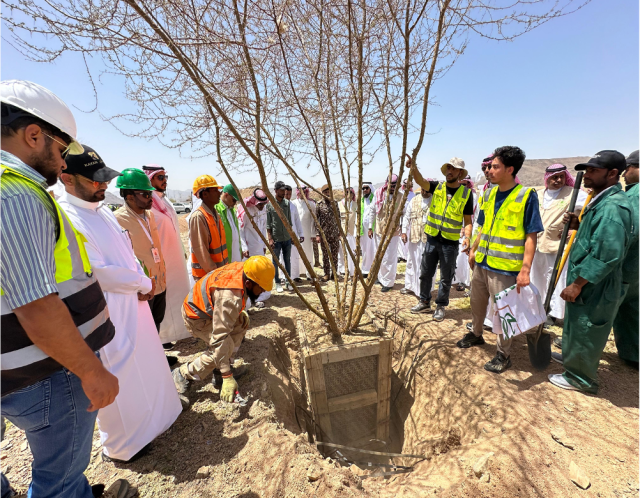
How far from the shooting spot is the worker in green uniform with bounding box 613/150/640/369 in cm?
241

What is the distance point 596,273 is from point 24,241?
331 cm

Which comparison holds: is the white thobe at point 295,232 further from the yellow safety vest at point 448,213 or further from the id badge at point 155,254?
the id badge at point 155,254

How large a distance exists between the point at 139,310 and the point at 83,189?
0.88 m

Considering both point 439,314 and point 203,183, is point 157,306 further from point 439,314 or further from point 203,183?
point 439,314

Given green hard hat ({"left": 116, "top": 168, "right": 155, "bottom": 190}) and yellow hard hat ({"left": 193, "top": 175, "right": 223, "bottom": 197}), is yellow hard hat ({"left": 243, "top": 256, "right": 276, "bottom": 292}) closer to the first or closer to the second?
green hard hat ({"left": 116, "top": 168, "right": 155, "bottom": 190})

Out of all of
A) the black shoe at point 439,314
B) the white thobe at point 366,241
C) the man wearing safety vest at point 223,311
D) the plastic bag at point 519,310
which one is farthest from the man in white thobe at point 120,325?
the white thobe at point 366,241

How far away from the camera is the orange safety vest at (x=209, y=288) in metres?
2.32

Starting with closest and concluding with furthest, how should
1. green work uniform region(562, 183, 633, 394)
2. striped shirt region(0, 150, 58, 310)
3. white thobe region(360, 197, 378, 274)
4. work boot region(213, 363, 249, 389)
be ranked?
striped shirt region(0, 150, 58, 310), green work uniform region(562, 183, 633, 394), work boot region(213, 363, 249, 389), white thobe region(360, 197, 378, 274)

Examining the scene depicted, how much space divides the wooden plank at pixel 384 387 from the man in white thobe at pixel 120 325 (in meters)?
2.04

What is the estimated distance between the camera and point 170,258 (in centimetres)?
347

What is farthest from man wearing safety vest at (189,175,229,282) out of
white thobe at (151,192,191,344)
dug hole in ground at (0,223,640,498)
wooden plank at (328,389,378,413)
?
wooden plank at (328,389,378,413)

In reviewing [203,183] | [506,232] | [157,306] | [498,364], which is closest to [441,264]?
[506,232]

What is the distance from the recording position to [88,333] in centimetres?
124

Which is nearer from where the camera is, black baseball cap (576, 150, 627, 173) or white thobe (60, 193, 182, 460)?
white thobe (60, 193, 182, 460)
